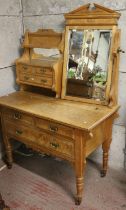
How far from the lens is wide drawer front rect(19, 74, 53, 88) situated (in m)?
2.23

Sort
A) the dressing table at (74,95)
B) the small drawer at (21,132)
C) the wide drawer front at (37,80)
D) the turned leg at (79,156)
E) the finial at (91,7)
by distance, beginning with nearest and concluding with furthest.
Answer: the turned leg at (79,156)
the dressing table at (74,95)
the finial at (91,7)
the small drawer at (21,132)
the wide drawer front at (37,80)

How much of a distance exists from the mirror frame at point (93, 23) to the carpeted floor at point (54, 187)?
81cm

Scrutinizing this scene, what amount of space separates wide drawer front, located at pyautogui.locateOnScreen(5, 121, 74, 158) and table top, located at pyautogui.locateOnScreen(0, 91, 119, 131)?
0.61 ft

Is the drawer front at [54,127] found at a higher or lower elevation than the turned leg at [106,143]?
higher

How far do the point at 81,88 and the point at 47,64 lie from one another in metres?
0.39

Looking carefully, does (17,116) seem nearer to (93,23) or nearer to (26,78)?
(26,78)

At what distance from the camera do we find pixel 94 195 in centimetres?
216

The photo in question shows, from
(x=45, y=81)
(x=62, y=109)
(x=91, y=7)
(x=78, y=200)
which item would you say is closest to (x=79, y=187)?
(x=78, y=200)

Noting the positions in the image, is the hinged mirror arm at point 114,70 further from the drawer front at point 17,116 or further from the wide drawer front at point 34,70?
the drawer front at point 17,116

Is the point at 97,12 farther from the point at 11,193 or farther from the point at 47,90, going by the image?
the point at 11,193

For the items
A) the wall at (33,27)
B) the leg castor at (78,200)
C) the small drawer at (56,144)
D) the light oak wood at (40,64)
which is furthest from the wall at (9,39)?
the leg castor at (78,200)

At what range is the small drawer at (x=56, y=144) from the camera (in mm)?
A: 1885

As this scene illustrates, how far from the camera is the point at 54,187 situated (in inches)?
89.5

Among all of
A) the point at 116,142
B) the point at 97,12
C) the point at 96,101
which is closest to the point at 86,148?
the point at 96,101
